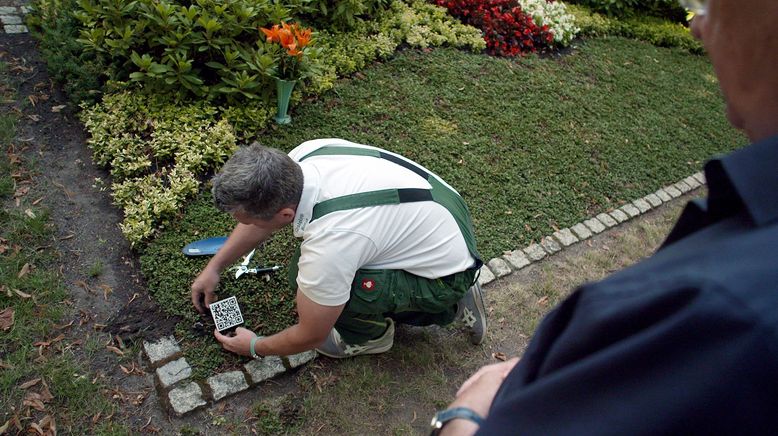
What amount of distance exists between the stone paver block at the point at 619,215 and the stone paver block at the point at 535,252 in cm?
110

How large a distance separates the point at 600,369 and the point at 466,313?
2.77m

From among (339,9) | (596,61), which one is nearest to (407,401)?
(339,9)

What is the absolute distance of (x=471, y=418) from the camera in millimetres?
1324

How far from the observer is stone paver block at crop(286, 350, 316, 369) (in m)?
3.28

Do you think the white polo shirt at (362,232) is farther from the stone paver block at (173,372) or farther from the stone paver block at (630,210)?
the stone paver block at (630,210)

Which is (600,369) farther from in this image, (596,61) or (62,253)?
(596,61)

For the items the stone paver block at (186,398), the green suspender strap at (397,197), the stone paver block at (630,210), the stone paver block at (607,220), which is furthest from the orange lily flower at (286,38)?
the stone paver block at (630,210)

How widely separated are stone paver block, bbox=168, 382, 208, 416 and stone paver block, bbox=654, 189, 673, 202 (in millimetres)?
4796

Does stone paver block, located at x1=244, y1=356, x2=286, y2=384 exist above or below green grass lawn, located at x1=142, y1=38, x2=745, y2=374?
below

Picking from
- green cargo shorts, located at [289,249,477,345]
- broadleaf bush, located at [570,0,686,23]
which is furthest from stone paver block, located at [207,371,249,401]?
broadleaf bush, located at [570,0,686,23]

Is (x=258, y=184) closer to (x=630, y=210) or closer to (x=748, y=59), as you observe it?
(x=748, y=59)

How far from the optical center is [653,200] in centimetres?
543

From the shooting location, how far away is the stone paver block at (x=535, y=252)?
4364 millimetres

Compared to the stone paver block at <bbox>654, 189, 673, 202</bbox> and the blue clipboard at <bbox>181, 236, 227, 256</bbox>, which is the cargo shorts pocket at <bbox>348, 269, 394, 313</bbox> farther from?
the stone paver block at <bbox>654, 189, 673, 202</bbox>
